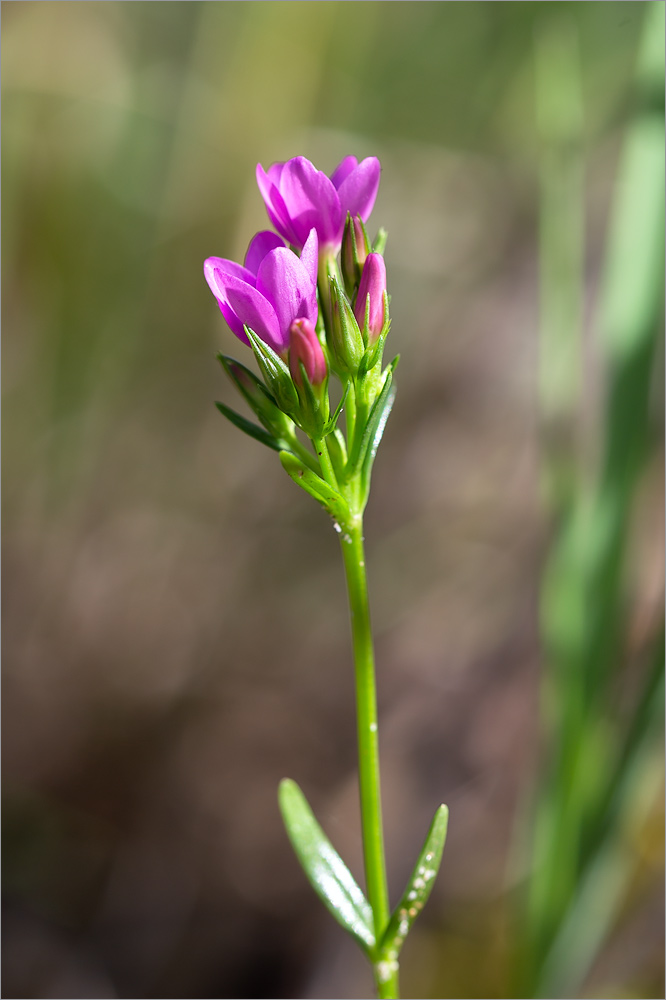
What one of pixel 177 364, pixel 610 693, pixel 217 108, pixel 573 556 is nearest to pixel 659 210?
pixel 573 556

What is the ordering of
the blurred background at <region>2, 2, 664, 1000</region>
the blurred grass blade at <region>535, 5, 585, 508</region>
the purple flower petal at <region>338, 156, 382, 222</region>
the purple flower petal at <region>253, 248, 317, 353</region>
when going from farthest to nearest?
the blurred background at <region>2, 2, 664, 1000</region> → the blurred grass blade at <region>535, 5, 585, 508</region> → the purple flower petal at <region>338, 156, 382, 222</region> → the purple flower petal at <region>253, 248, 317, 353</region>

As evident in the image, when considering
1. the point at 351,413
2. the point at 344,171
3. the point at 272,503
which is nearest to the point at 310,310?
the point at 351,413

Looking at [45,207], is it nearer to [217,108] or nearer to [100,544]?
[217,108]

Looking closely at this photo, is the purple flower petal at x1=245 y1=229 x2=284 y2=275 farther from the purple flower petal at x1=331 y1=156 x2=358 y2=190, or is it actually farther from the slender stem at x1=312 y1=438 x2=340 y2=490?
the slender stem at x1=312 y1=438 x2=340 y2=490

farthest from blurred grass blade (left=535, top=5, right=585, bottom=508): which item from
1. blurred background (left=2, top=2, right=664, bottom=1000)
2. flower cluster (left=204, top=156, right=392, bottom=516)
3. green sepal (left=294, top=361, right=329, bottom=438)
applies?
green sepal (left=294, top=361, right=329, bottom=438)

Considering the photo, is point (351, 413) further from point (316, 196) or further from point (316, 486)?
point (316, 196)

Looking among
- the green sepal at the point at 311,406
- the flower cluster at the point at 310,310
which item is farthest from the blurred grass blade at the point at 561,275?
the green sepal at the point at 311,406
